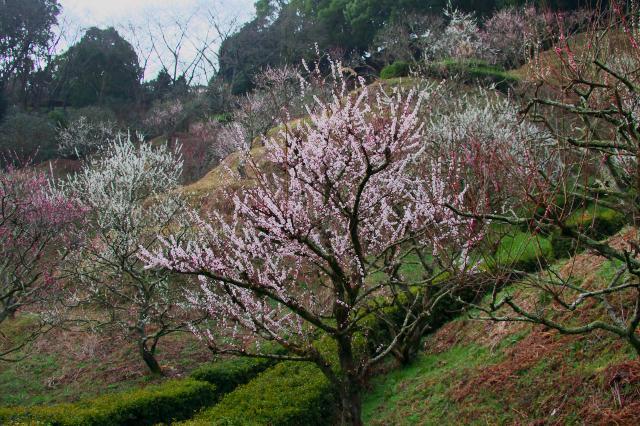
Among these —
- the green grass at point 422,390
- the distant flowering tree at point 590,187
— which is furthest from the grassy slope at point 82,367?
the distant flowering tree at point 590,187

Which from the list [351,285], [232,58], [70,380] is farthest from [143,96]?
[351,285]

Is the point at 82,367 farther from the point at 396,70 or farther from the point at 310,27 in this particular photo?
A: the point at 310,27

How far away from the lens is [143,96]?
131 ft

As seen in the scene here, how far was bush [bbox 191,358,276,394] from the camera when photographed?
366 inches

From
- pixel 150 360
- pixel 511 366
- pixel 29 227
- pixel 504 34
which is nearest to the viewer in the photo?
pixel 511 366

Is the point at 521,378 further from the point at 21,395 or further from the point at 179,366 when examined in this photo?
the point at 21,395

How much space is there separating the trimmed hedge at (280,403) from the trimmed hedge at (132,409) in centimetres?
124

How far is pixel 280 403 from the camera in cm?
707

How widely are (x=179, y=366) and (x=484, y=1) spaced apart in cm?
2984

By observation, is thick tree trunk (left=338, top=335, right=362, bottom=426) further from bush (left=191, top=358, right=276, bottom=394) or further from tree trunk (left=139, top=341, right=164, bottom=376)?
tree trunk (left=139, top=341, right=164, bottom=376)

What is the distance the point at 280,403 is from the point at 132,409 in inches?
106

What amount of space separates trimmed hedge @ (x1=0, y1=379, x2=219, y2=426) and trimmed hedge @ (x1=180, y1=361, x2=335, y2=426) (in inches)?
48.6

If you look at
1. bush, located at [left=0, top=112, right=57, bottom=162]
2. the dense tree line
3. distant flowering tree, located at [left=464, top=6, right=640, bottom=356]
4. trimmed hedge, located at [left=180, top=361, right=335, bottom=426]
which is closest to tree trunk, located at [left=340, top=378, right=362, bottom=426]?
trimmed hedge, located at [left=180, top=361, right=335, bottom=426]

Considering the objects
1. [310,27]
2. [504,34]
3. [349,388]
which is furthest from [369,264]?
[310,27]
